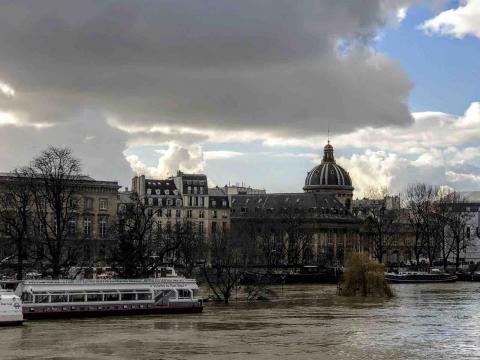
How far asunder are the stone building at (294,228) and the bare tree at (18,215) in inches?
1683

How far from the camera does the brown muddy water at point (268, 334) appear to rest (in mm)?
46656

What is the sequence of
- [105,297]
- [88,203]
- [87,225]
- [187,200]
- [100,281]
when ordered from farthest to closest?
1. [187,200]
2. [88,203]
3. [87,225]
4. [100,281]
5. [105,297]

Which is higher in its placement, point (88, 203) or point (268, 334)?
point (88, 203)

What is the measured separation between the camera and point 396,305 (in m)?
78.2

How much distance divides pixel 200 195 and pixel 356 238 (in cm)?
3637

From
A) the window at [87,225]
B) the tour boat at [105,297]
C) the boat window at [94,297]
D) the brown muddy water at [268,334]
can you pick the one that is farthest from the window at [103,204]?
the boat window at [94,297]

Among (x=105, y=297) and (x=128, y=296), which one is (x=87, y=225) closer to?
(x=128, y=296)

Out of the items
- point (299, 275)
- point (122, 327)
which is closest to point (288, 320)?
point (122, 327)

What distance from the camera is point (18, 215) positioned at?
92438mm

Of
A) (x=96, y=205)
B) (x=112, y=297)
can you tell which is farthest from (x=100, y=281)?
(x=96, y=205)

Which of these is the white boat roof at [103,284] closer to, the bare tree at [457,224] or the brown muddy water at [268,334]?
the brown muddy water at [268,334]

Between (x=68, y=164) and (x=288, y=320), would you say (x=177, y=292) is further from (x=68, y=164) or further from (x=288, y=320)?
(x=68, y=164)

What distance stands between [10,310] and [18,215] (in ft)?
106

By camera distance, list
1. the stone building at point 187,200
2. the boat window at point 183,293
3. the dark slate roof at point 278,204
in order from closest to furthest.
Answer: the boat window at point 183,293 → the stone building at point 187,200 → the dark slate roof at point 278,204
